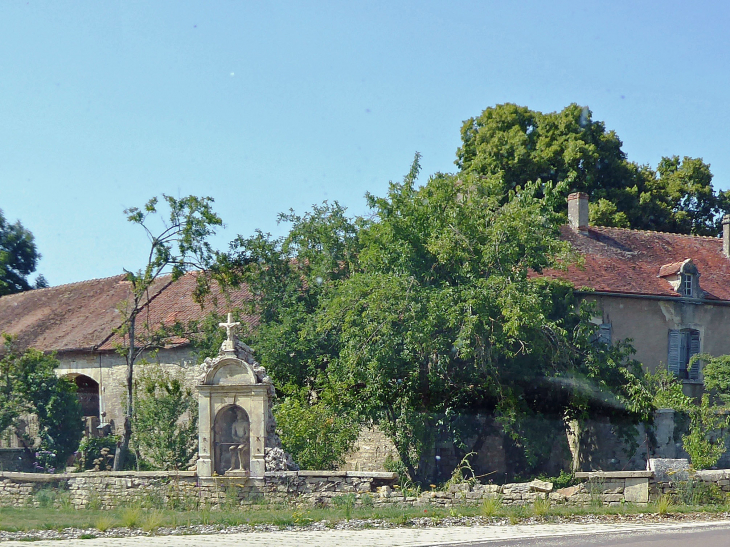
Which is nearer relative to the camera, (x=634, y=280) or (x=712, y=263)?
(x=634, y=280)

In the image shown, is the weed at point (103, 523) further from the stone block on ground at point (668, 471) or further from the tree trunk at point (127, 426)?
the stone block on ground at point (668, 471)

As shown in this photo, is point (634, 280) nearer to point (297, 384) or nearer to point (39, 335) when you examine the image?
point (297, 384)

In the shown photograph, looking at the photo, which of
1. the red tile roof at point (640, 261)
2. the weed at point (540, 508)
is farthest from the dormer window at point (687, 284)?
the weed at point (540, 508)

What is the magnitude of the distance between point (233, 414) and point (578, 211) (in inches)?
561

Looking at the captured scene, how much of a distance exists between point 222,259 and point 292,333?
2721mm

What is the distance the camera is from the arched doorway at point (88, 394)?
30.0 m

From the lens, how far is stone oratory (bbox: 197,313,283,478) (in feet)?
58.3

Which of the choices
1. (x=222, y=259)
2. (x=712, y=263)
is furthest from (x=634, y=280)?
(x=222, y=259)

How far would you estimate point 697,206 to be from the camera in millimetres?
36500

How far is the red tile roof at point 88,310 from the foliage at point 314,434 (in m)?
5.74

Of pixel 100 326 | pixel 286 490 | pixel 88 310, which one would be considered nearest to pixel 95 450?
pixel 100 326

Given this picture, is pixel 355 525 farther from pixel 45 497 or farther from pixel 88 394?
pixel 88 394

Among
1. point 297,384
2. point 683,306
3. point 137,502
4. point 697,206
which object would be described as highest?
point 697,206

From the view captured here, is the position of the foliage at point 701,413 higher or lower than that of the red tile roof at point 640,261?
lower
